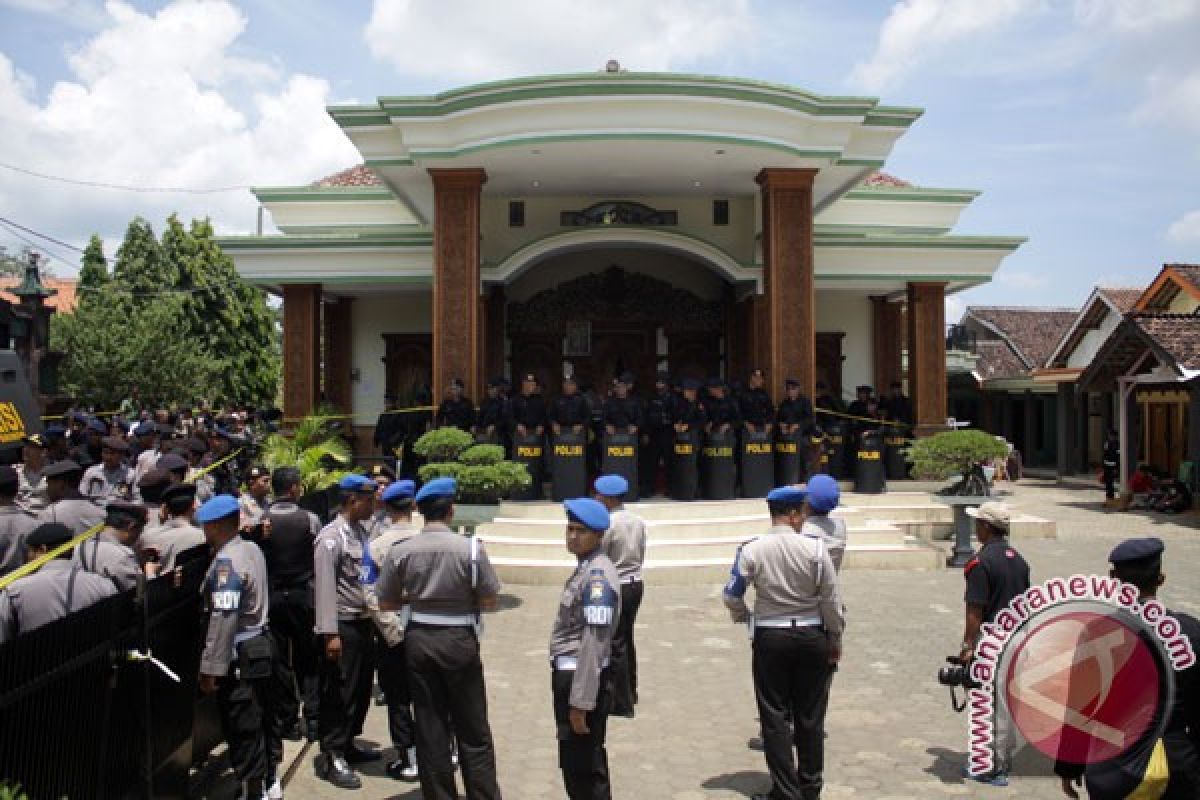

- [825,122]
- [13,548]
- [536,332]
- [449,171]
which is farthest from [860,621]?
[536,332]

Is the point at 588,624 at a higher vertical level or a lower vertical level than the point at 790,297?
lower

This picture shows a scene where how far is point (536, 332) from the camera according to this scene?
1875 cm

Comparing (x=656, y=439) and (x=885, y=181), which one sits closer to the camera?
(x=656, y=439)

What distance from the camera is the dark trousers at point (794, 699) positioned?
4.98 meters

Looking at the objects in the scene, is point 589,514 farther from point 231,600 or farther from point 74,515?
point 74,515

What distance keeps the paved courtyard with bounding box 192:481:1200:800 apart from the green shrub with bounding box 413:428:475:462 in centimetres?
175

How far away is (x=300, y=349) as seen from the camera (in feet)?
58.6

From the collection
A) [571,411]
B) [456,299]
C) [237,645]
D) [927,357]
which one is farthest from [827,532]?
[927,357]

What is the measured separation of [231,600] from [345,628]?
927mm

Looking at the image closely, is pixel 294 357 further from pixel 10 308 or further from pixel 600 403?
pixel 10 308

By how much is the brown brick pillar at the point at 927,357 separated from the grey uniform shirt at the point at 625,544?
40.4 feet

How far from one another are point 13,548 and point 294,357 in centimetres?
1234

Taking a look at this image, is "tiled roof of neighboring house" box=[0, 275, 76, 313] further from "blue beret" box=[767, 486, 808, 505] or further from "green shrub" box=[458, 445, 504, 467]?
"blue beret" box=[767, 486, 808, 505]

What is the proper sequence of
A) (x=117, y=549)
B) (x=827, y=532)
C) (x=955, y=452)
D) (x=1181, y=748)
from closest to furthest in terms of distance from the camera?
(x=1181, y=748) < (x=117, y=549) < (x=827, y=532) < (x=955, y=452)
